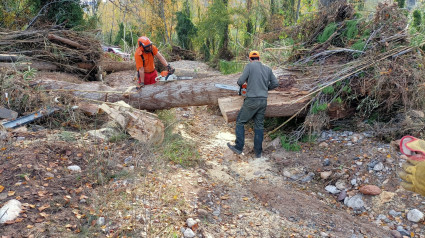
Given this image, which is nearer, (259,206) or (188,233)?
(188,233)

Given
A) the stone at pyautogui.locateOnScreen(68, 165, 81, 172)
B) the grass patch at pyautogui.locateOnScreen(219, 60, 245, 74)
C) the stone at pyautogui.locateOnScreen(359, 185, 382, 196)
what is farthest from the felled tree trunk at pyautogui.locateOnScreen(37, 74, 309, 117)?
the grass patch at pyautogui.locateOnScreen(219, 60, 245, 74)

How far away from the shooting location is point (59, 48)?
7141mm

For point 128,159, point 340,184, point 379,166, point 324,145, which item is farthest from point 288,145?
point 128,159

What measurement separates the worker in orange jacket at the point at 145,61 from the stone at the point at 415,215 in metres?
4.33

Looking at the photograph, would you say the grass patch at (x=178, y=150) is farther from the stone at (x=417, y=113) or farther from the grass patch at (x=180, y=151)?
the stone at (x=417, y=113)

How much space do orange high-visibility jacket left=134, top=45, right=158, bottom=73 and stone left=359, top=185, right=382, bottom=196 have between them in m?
4.35

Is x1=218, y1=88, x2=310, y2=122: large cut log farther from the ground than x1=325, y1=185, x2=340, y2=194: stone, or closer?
farther from the ground

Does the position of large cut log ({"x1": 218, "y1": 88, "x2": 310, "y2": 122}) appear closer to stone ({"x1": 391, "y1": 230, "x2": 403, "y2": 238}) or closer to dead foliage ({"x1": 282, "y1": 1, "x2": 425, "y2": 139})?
dead foliage ({"x1": 282, "y1": 1, "x2": 425, "y2": 139})

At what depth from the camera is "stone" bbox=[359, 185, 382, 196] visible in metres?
3.68

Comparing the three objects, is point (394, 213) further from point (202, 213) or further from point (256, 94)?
point (256, 94)

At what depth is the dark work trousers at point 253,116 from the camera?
4840mm

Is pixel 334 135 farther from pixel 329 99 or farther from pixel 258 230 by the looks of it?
pixel 258 230

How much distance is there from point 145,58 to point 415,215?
514cm

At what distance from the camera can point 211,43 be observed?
1577cm
